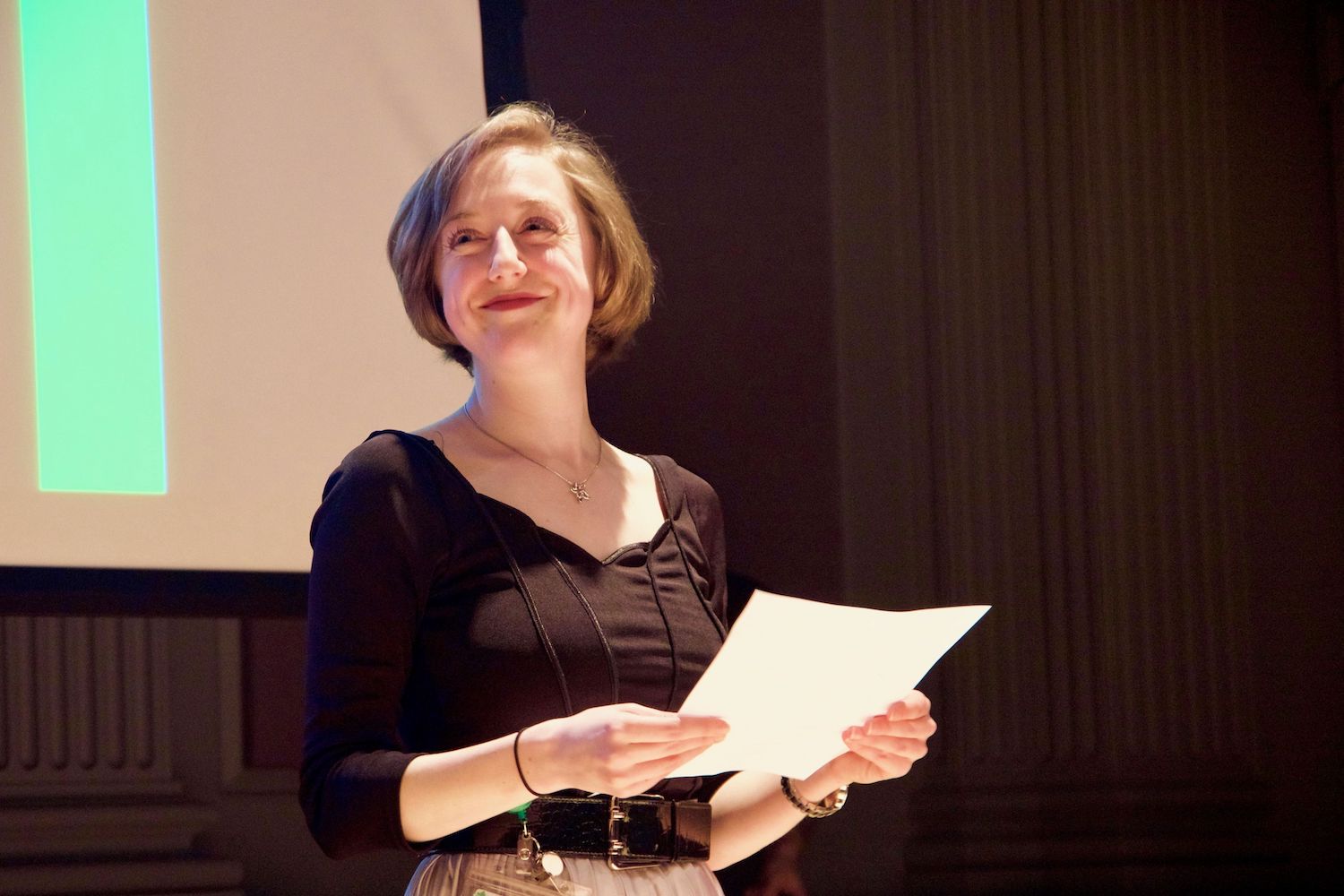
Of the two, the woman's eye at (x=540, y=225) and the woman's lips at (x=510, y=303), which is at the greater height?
the woman's eye at (x=540, y=225)

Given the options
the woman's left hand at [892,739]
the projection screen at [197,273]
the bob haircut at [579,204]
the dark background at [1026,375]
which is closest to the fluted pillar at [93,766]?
the dark background at [1026,375]

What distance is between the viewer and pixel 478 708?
1.27 m

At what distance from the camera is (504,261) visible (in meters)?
1.38

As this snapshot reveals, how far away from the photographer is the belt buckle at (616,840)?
1256 mm

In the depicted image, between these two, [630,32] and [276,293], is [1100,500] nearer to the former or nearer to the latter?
[630,32]

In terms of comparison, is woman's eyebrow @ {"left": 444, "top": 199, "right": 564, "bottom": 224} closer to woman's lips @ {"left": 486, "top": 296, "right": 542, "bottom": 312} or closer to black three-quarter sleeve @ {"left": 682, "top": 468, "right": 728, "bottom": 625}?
woman's lips @ {"left": 486, "top": 296, "right": 542, "bottom": 312}

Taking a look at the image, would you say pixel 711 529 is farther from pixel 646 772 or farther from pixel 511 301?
pixel 646 772

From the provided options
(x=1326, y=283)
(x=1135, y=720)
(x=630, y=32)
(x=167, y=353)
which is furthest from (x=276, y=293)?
(x=1326, y=283)

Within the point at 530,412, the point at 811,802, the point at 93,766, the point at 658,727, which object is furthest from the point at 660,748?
the point at 93,766

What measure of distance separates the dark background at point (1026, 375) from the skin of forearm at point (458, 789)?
1297 mm

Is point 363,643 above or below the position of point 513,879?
above

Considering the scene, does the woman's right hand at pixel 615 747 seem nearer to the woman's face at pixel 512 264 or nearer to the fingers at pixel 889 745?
the fingers at pixel 889 745

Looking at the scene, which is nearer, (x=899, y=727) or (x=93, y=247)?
(x=899, y=727)

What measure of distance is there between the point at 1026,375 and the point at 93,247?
5.82ft
